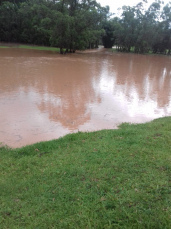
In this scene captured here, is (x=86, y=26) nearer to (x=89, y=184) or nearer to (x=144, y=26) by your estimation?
(x=144, y=26)

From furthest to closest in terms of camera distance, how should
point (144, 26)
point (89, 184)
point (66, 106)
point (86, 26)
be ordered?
point (144, 26) → point (86, 26) → point (66, 106) → point (89, 184)

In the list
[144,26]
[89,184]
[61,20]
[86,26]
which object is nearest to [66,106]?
[89,184]

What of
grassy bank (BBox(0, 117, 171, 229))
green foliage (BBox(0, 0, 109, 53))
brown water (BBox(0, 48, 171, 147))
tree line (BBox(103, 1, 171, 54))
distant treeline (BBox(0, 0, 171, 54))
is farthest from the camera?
tree line (BBox(103, 1, 171, 54))

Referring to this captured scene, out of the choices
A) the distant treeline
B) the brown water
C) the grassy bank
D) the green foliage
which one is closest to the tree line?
the distant treeline

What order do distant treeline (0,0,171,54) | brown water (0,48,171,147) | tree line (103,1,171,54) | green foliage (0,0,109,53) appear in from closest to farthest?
brown water (0,48,171,147), green foliage (0,0,109,53), distant treeline (0,0,171,54), tree line (103,1,171,54)

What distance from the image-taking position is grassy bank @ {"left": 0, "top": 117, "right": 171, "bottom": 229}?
2129 mm

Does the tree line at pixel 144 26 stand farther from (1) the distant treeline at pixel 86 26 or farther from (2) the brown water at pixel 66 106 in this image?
(2) the brown water at pixel 66 106

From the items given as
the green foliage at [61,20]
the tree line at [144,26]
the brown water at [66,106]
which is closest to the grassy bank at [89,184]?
the brown water at [66,106]

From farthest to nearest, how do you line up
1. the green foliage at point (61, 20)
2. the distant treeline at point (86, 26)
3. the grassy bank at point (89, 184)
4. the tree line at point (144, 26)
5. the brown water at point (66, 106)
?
the tree line at point (144, 26)
the distant treeline at point (86, 26)
the green foliage at point (61, 20)
the brown water at point (66, 106)
the grassy bank at point (89, 184)

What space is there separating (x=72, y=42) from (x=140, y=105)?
2000cm

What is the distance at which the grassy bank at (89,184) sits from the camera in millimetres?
2129

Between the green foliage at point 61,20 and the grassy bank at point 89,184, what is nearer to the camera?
the grassy bank at point 89,184

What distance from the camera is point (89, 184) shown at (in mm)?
2641

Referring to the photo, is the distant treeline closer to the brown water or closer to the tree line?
the tree line
